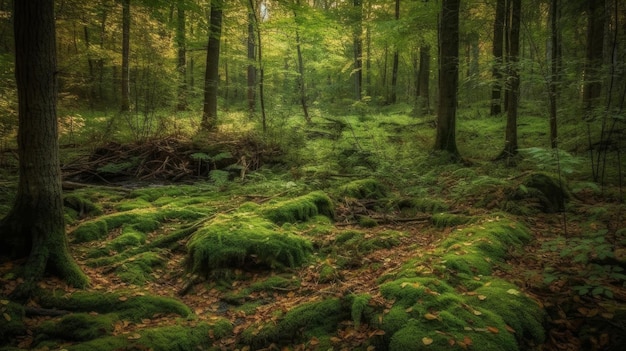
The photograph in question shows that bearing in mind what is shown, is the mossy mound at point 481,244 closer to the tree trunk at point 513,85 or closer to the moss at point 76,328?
the moss at point 76,328

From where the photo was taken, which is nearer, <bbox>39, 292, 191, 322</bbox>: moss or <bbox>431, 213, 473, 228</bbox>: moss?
<bbox>39, 292, 191, 322</bbox>: moss

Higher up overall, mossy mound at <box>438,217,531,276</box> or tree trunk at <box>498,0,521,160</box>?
tree trunk at <box>498,0,521,160</box>

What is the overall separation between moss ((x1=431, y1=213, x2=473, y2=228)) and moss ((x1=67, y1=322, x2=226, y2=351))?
4035mm

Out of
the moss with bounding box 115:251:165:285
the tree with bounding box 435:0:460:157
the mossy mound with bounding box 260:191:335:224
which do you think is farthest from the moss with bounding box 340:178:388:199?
the moss with bounding box 115:251:165:285

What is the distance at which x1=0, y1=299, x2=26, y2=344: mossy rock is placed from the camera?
3.74 metres

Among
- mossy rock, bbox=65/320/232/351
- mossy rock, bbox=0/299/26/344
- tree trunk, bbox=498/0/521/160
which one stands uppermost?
tree trunk, bbox=498/0/521/160

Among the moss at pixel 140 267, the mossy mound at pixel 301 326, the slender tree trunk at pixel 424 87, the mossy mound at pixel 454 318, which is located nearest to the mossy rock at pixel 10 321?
the moss at pixel 140 267

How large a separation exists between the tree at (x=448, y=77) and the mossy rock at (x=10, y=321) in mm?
10561

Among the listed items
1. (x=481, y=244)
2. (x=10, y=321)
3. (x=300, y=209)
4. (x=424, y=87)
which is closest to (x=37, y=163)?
(x=10, y=321)

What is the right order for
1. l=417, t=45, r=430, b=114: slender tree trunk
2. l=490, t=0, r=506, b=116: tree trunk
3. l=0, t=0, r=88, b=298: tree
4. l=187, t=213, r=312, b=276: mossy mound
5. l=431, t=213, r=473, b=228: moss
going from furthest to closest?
1. l=417, t=45, r=430, b=114: slender tree trunk
2. l=490, t=0, r=506, b=116: tree trunk
3. l=431, t=213, r=473, b=228: moss
4. l=187, t=213, r=312, b=276: mossy mound
5. l=0, t=0, r=88, b=298: tree

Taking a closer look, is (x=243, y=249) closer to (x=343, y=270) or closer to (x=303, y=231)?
(x=303, y=231)

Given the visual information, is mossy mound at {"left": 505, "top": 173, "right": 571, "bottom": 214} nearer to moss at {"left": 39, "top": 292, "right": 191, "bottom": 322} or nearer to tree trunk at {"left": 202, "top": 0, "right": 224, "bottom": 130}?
moss at {"left": 39, "top": 292, "right": 191, "bottom": 322}

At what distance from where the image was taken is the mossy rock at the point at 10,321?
3.74 m

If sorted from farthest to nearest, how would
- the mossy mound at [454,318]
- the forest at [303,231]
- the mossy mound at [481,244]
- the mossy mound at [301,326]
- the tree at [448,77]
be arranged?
the tree at [448,77] < the mossy mound at [481,244] < the mossy mound at [301,326] < the forest at [303,231] < the mossy mound at [454,318]
